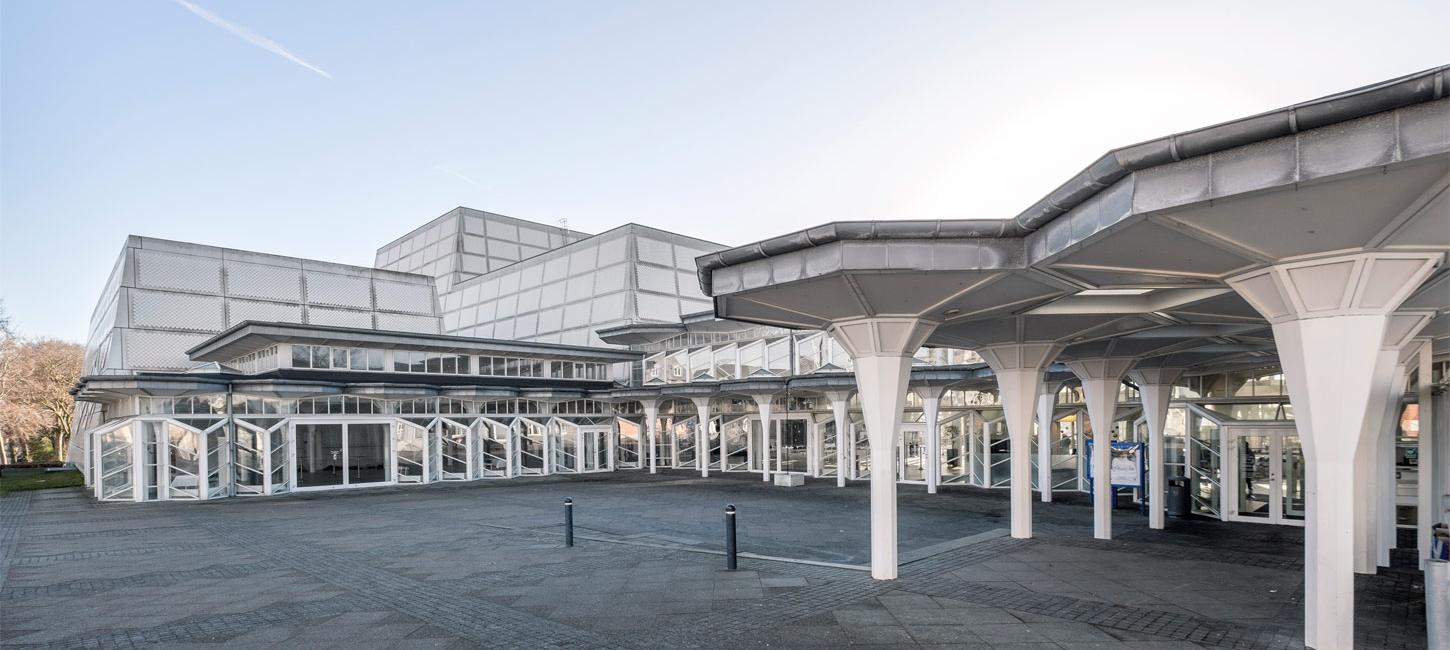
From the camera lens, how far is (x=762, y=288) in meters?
11.4

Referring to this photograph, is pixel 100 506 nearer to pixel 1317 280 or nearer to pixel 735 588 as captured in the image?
pixel 735 588

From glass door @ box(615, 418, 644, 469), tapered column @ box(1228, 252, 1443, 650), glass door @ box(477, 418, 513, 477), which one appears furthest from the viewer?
glass door @ box(615, 418, 644, 469)

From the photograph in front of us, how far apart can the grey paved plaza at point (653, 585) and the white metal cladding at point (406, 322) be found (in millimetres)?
28564

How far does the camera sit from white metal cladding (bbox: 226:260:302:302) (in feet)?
141

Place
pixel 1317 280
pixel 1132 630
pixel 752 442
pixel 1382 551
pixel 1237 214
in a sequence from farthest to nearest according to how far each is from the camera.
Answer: pixel 752 442, pixel 1382 551, pixel 1132 630, pixel 1317 280, pixel 1237 214

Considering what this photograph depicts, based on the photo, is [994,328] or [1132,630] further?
[994,328]

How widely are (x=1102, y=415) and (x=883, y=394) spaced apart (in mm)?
7699

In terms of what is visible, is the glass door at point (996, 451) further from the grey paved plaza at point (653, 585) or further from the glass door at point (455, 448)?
the glass door at point (455, 448)

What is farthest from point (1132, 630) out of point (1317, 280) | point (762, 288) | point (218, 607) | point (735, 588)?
point (218, 607)

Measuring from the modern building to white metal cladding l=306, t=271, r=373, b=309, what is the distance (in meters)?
0.17

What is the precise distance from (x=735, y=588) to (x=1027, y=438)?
7.97 meters

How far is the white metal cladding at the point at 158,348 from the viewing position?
3825 centimetres

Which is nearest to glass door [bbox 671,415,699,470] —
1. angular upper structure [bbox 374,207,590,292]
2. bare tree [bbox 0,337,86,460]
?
angular upper structure [bbox 374,207,590,292]

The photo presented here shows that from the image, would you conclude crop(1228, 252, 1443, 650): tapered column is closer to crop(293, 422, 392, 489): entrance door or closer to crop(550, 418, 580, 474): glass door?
crop(550, 418, 580, 474): glass door
